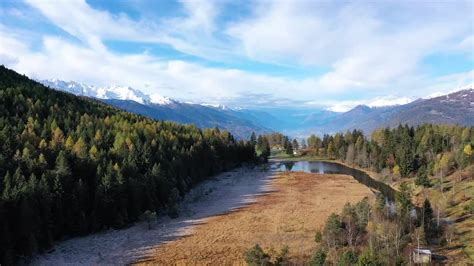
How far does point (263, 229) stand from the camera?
57.7m

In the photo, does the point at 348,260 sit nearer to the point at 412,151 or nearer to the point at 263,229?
the point at 263,229

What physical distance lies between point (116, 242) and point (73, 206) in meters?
7.54

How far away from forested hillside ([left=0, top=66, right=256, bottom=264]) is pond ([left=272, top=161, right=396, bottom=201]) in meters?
42.0

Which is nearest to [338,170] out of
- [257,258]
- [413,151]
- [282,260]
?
[413,151]

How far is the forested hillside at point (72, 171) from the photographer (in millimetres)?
45812

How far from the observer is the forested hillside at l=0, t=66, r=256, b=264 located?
45812mm

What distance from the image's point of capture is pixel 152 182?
221ft

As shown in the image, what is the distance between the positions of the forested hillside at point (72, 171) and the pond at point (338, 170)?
4197cm

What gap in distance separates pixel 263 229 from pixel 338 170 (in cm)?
8337

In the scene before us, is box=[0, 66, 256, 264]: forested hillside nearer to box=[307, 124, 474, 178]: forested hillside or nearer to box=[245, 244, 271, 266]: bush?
box=[245, 244, 271, 266]: bush

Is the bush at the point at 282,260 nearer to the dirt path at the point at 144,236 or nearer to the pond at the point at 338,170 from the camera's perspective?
the dirt path at the point at 144,236

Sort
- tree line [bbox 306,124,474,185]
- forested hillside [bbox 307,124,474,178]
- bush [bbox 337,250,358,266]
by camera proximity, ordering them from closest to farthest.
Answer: bush [bbox 337,250,358,266] → tree line [bbox 306,124,474,185] → forested hillside [bbox 307,124,474,178]

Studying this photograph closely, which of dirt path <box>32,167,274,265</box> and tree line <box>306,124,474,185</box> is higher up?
tree line <box>306,124,474,185</box>

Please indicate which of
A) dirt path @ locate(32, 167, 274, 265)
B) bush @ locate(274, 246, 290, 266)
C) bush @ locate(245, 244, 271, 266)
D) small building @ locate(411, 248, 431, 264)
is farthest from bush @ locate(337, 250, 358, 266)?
dirt path @ locate(32, 167, 274, 265)
